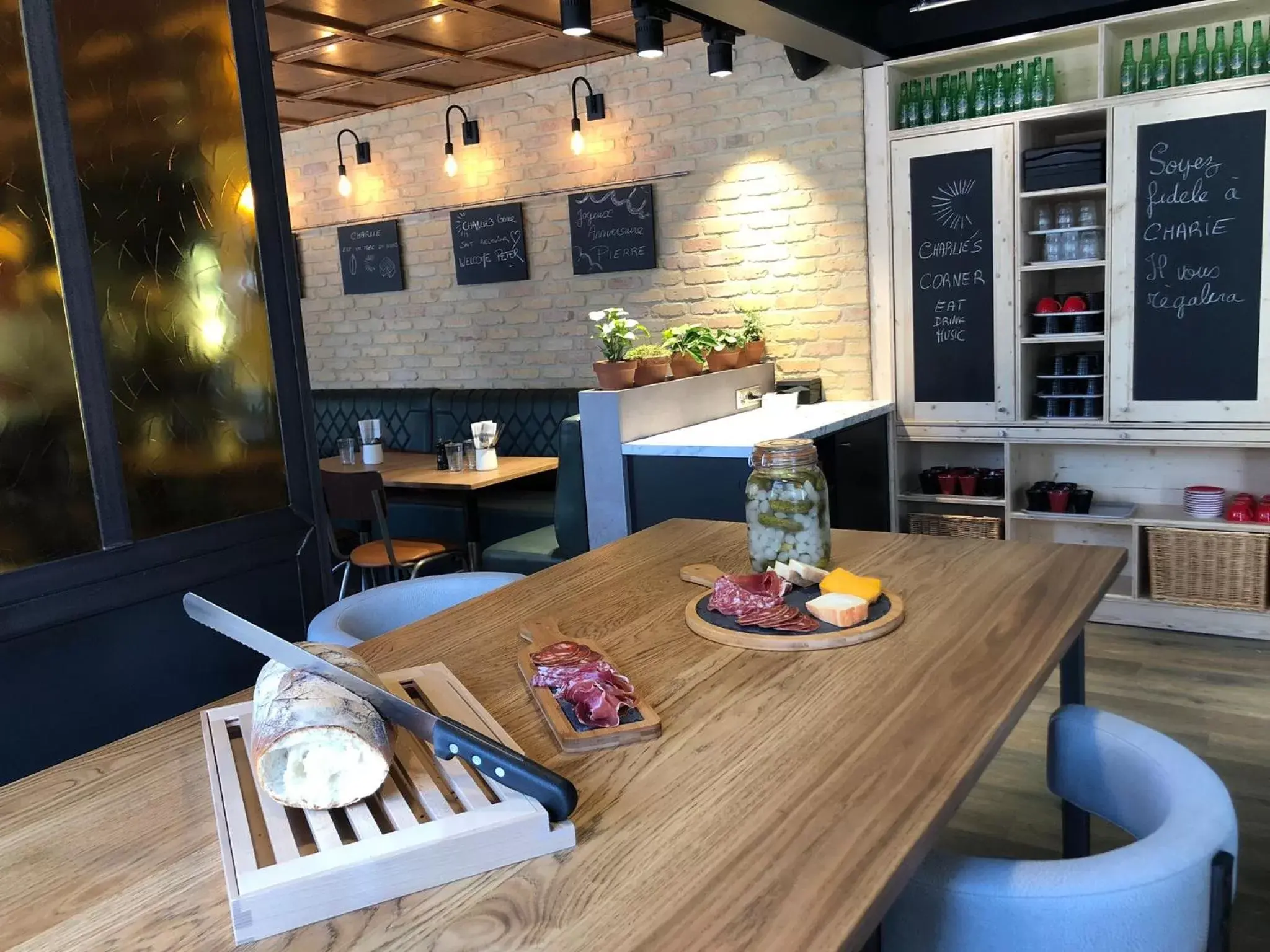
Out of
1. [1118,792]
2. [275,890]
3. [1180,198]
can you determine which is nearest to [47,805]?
[275,890]

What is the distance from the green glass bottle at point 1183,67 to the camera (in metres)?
3.88

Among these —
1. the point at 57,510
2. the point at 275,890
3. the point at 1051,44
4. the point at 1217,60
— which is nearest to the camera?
the point at 275,890

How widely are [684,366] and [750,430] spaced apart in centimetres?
49

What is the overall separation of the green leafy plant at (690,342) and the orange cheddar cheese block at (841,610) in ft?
9.01

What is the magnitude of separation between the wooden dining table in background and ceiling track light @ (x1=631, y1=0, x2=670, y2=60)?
1.63 metres

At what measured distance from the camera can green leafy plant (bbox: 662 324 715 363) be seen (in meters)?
4.20

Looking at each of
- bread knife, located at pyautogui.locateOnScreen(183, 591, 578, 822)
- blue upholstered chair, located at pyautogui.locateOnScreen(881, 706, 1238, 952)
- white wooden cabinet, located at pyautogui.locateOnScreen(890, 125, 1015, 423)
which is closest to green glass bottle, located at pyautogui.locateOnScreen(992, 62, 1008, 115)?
white wooden cabinet, located at pyautogui.locateOnScreen(890, 125, 1015, 423)

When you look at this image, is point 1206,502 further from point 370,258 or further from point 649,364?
point 370,258

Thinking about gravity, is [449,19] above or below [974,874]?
above

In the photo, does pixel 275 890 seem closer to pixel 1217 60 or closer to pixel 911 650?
pixel 911 650

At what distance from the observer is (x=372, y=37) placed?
4.65 metres

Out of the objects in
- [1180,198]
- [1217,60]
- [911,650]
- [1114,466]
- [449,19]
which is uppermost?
[449,19]

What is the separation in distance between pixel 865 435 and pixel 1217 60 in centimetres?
196

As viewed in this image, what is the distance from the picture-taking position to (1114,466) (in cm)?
452
